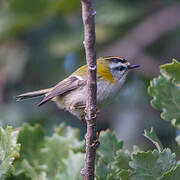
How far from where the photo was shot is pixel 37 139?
2.64 metres

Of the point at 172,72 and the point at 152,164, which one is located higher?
the point at 172,72

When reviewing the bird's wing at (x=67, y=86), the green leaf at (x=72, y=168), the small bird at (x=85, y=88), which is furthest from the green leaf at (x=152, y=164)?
the bird's wing at (x=67, y=86)

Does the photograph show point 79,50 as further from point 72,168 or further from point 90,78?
point 90,78

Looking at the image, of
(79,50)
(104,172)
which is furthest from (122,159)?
(79,50)

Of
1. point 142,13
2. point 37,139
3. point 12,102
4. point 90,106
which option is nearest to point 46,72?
point 12,102

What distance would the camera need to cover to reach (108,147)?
229 cm

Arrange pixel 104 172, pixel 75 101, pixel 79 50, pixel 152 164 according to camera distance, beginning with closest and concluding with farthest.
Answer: pixel 152 164, pixel 104 172, pixel 75 101, pixel 79 50

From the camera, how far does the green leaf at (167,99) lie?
2227 millimetres

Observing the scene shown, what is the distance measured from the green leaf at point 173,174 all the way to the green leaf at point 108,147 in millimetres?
451

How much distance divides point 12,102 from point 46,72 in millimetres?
591

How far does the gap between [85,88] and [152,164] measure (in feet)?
5.51

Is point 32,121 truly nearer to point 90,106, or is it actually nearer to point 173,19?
point 173,19

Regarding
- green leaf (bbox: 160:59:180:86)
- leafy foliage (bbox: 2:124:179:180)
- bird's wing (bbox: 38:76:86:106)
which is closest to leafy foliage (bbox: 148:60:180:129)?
green leaf (bbox: 160:59:180:86)

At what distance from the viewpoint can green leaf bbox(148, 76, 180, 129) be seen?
2.23 meters
